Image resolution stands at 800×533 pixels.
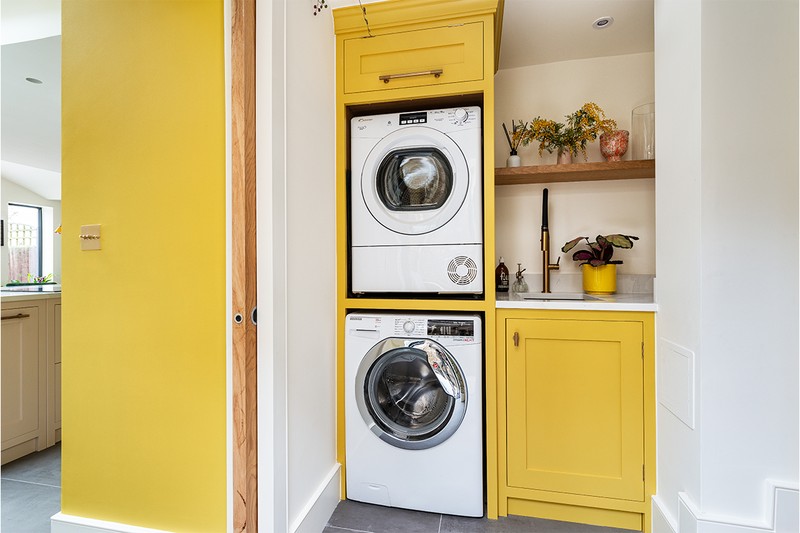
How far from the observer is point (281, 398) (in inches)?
51.8

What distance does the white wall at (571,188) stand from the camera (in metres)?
2.24

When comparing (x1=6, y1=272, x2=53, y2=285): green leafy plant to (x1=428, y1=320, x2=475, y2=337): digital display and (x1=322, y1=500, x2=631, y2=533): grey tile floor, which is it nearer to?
(x1=322, y1=500, x2=631, y2=533): grey tile floor

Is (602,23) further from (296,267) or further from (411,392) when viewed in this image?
(411,392)

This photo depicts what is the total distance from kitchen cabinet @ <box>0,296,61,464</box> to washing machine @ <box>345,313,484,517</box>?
6.40 ft

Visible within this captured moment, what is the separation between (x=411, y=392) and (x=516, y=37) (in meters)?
2.01

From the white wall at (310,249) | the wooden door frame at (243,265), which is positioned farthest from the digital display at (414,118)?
the wooden door frame at (243,265)

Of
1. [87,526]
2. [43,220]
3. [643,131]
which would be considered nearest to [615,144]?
[643,131]

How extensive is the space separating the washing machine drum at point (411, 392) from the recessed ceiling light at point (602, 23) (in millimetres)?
1881

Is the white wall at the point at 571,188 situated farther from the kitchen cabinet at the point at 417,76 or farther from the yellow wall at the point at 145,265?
the yellow wall at the point at 145,265

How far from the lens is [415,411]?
1.79 m

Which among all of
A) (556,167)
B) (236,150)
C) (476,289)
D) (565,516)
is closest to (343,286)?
(476,289)

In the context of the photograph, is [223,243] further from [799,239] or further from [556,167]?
[799,239]

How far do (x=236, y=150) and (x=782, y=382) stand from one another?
6.43 ft

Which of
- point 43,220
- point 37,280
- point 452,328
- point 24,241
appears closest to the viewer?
point 452,328
